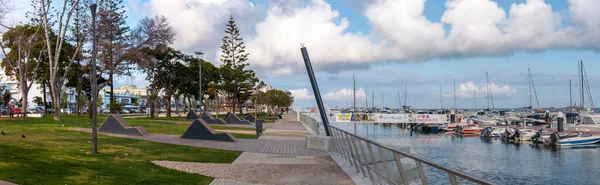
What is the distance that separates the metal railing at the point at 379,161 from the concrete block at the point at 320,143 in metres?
2.62

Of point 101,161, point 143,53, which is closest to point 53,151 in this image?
point 101,161

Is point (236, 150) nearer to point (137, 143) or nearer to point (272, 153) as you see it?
point (272, 153)

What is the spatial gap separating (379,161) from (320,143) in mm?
8728

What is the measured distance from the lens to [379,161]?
24.9 feet

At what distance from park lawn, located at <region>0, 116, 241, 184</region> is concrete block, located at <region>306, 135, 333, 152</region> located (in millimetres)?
2638

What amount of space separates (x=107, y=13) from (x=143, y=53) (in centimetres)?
384

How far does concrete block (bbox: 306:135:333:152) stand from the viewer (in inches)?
611

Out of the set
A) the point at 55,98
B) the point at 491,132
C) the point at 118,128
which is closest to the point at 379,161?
the point at 118,128

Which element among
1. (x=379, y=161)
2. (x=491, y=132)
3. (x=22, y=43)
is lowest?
(x=491, y=132)

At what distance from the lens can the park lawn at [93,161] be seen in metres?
8.54

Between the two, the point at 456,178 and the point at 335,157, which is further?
the point at 335,157

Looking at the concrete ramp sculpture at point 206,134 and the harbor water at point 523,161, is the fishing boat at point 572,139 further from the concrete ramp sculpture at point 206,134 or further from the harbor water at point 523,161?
the concrete ramp sculpture at point 206,134

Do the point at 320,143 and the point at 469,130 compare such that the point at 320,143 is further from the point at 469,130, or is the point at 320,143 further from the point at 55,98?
the point at 469,130

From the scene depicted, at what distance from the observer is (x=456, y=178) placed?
3932mm
